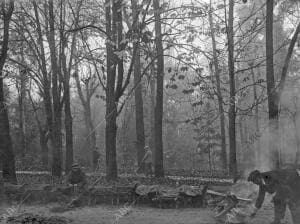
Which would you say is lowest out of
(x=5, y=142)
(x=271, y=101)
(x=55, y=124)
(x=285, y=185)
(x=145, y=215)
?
(x=145, y=215)

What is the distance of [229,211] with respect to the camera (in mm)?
10688

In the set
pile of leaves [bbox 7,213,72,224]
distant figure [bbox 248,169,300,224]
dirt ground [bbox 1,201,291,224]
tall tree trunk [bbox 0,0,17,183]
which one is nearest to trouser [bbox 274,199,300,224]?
distant figure [bbox 248,169,300,224]

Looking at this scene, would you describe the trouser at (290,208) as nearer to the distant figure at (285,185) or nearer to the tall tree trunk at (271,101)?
the distant figure at (285,185)

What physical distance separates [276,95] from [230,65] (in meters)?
3.70

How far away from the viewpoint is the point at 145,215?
11820mm

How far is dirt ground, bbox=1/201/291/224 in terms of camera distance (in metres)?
11.0

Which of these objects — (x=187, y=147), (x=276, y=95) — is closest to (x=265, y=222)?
(x=276, y=95)

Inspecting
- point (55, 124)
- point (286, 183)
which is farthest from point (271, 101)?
point (55, 124)

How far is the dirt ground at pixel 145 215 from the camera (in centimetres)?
1098

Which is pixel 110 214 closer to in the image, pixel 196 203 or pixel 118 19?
pixel 196 203

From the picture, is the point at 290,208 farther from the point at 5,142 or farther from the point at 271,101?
the point at 5,142

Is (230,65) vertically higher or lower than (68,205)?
higher

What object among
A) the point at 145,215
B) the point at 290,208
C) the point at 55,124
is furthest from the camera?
the point at 55,124

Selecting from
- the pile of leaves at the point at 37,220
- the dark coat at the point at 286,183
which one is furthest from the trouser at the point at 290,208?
the pile of leaves at the point at 37,220
